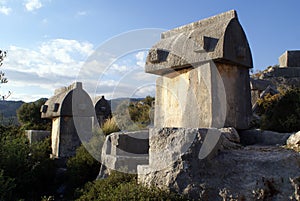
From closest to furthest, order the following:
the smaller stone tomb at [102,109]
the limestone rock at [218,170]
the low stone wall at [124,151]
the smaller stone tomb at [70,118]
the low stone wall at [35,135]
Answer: the limestone rock at [218,170] → the low stone wall at [124,151] → the smaller stone tomb at [70,118] → the low stone wall at [35,135] → the smaller stone tomb at [102,109]

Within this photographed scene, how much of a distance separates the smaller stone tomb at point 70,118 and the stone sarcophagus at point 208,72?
4707 mm

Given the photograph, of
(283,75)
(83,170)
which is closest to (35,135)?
(83,170)

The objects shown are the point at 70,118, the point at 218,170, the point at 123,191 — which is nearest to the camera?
the point at 218,170

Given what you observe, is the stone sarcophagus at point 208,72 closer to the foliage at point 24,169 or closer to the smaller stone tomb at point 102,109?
the foliage at point 24,169

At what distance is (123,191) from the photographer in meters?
3.44

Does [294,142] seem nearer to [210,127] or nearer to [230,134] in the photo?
[230,134]

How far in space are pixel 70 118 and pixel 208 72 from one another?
6218 millimetres

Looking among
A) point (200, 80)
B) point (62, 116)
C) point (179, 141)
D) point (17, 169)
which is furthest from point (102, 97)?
point (179, 141)

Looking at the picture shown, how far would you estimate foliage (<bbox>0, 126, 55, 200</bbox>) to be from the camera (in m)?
6.10

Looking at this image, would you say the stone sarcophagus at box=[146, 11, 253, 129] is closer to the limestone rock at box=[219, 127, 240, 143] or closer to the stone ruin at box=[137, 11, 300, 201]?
the stone ruin at box=[137, 11, 300, 201]

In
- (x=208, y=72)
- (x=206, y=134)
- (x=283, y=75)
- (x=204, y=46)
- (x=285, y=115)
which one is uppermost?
(x=283, y=75)

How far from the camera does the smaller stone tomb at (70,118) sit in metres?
9.38

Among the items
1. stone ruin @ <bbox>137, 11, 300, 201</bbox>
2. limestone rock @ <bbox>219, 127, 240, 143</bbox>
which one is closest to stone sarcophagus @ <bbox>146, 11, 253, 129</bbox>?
stone ruin @ <bbox>137, 11, 300, 201</bbox>

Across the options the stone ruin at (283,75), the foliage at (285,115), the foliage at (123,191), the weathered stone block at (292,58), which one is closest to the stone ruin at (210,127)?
the foliage at (123,191)
